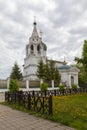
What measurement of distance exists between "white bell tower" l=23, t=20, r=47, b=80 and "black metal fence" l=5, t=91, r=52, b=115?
128 ft

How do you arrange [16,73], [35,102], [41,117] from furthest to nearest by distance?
[16,73] → [35,102] → [41,117]

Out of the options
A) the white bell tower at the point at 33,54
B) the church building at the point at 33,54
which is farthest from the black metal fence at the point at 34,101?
the white bell tower at the point at 33,54

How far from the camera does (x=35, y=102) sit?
876 cm

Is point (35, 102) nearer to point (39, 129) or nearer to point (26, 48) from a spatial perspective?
point (39, 129)

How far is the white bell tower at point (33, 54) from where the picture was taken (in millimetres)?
50750

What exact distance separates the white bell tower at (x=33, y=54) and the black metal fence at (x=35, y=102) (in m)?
38.9

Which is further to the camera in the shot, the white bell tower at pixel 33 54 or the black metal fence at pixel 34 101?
the white bell tower at pixel 33 54

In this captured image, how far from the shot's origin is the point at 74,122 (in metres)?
6.41

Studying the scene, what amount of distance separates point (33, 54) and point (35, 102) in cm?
4292

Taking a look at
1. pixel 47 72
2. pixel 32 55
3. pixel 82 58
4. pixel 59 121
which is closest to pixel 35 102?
pixel 59 121

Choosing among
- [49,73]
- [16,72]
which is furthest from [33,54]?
[49,73]

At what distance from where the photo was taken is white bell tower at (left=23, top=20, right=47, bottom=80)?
50750mm

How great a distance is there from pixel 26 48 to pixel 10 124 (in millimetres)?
47459

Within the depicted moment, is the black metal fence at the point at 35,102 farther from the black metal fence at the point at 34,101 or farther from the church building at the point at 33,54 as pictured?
the church building at the point at 33,54
